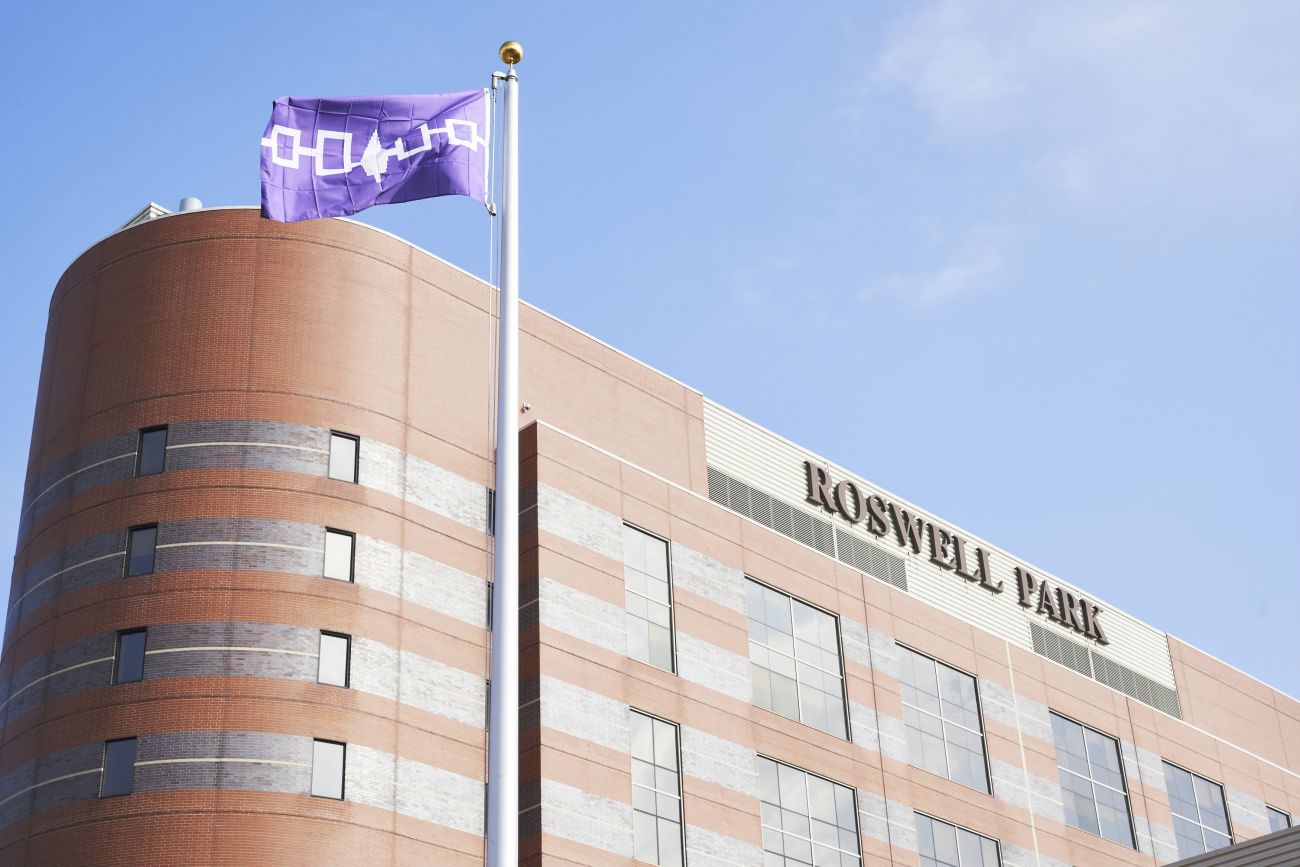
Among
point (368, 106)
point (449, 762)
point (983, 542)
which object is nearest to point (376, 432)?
point (449, 762)

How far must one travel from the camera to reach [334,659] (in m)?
44.5

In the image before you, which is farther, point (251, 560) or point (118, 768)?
point (251, 560)

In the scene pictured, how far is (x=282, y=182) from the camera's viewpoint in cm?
3028

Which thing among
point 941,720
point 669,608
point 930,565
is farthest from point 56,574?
point 930,565

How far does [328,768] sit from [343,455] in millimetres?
9162

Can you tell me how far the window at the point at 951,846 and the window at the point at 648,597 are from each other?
12407mm

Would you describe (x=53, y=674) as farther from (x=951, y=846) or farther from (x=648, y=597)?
(x=951, y=846)

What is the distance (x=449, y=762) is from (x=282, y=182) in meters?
20.3

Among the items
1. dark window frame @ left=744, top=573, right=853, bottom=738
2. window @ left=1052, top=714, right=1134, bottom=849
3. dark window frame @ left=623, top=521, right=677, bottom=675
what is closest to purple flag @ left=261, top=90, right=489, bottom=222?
dark window frame @ left=623, top=521, right=677, bottom=675

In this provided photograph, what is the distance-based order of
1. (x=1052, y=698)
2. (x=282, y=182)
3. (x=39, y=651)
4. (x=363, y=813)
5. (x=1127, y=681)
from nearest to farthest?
(x=282, y=182) < (x=363, y=813) < (x=39, y=651) < (x=1052, y=698) < (x=1127, y=681)

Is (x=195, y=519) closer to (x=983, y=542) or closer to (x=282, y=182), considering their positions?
(x=282, y=182)

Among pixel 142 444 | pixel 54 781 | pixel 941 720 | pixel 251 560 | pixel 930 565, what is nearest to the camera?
pixel 54 781

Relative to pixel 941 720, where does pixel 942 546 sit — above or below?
above

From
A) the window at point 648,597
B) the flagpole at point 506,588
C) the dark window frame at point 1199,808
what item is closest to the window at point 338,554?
the window at point 648,597
